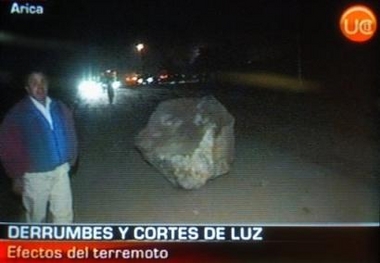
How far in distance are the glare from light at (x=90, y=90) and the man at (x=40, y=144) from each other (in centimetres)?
6

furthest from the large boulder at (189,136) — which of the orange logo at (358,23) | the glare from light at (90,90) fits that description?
the orange logo at (358,23)

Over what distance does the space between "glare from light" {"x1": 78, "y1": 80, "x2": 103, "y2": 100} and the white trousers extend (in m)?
0.17

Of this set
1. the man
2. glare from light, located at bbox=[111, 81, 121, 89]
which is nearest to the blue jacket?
the man

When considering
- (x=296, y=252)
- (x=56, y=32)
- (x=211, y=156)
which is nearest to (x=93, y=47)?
(x=56, y=32)

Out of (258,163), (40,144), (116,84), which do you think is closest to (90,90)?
(116,84)

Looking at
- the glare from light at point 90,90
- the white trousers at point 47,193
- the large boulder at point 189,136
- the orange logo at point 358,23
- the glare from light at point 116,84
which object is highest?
the orange logo at point 358,23

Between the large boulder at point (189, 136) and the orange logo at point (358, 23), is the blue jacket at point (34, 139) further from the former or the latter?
the orange logo at point (358, 23)

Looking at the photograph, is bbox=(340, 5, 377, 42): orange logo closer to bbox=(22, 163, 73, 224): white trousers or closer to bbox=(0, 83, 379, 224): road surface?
bbox=(0, 83, 379, 224): road surface

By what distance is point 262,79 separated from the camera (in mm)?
4324

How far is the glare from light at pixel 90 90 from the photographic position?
4.31 meters

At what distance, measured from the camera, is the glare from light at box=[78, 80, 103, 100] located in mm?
4312

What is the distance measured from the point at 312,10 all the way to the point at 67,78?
0.61 metres

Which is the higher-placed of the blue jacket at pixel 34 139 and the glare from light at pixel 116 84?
the glare from light at pixel 116 84

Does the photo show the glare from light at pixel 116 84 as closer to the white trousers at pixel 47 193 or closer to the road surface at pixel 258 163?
the road surface at pixel 258 163
